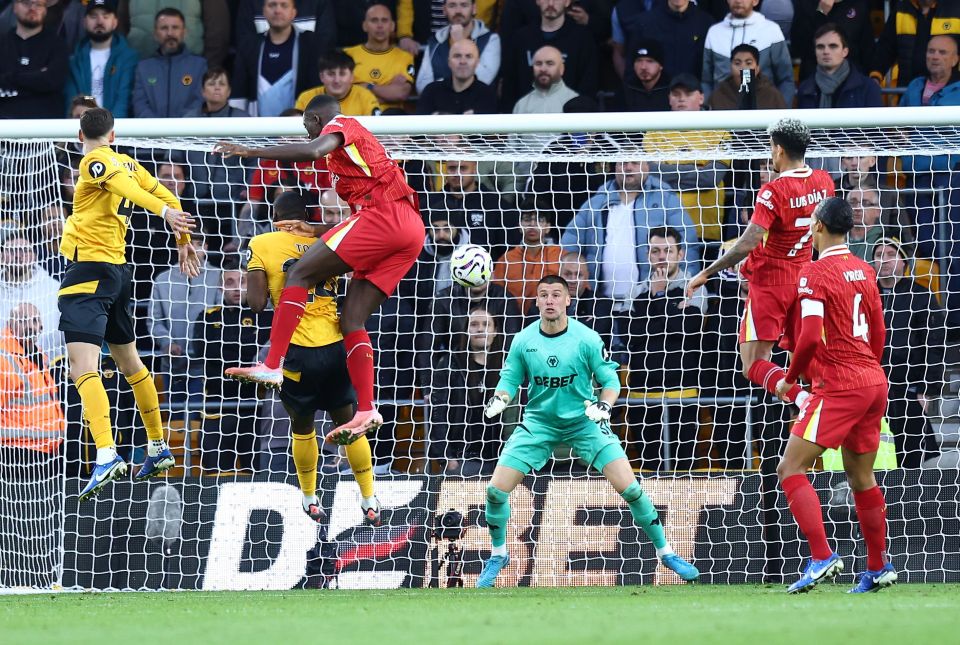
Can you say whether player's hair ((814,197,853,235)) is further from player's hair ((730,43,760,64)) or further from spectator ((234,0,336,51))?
spectator ((234,0,336,51))

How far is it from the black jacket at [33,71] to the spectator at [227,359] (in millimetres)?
2993

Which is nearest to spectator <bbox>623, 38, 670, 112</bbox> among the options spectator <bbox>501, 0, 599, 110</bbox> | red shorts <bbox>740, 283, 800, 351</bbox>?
spectator <bbox>501, 0, 599, 110</bbox>

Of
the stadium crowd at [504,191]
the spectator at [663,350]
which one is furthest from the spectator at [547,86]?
the spectator at [663,350]

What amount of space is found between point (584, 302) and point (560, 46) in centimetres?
273

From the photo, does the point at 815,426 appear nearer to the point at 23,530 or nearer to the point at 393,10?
the point at 23,530

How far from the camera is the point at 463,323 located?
37.2ft

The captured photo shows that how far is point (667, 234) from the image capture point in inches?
441

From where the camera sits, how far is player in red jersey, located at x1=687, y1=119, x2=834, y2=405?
8562 mm

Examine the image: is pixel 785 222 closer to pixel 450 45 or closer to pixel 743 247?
pixel 743 247

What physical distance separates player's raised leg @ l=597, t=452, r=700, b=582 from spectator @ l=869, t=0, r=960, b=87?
220 inches

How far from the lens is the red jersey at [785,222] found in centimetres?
864

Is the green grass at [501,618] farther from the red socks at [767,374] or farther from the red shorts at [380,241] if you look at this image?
the red shorts at [380,241]

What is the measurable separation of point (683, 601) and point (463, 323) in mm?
4377

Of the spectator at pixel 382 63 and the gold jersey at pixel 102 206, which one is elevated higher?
the spectator at pixel 382 63
